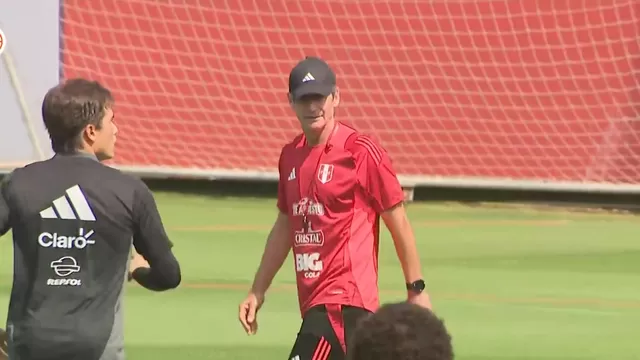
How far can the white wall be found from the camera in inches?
600

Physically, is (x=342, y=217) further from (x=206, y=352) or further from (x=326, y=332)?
(x=206, y=352)

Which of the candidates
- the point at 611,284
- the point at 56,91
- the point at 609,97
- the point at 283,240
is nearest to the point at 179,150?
the point at 609,97

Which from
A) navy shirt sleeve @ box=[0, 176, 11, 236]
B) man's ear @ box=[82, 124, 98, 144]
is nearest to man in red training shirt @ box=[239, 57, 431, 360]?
man's ear @ box=[82, 124, 98, 144]

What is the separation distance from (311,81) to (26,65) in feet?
33.3

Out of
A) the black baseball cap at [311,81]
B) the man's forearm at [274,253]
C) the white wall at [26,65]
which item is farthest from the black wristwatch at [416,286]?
the white wall at [26,65]

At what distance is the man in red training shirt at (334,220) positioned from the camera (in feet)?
18.8

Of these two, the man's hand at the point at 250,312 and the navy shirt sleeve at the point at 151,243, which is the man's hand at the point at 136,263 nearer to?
the navy shirt sleeve at the point at 151,243

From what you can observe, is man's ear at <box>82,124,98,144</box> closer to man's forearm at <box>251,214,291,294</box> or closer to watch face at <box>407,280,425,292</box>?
man's forearm at <box>251,214,291,294</box>

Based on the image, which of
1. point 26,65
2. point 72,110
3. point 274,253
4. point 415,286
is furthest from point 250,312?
point 26,65

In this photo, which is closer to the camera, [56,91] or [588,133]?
[56,91]

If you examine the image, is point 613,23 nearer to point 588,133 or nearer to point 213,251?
point 588,133

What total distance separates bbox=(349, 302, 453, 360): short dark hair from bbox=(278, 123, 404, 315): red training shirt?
2.64 metres

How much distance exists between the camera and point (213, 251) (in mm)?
12180

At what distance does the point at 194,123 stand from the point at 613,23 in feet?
16.6
